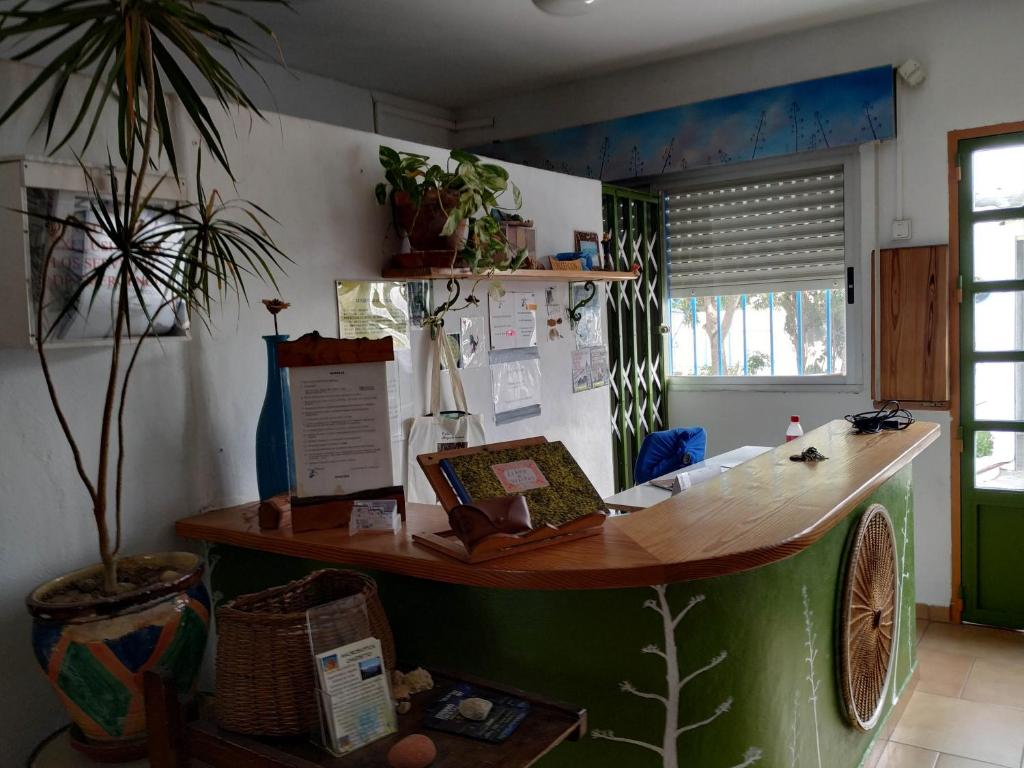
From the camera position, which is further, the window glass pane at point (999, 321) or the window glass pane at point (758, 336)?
the window glass pane at point (758, 336)

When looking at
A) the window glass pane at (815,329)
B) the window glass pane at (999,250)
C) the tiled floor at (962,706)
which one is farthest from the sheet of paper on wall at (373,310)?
the window glass pane at (999,250)

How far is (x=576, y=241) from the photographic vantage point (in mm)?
3695

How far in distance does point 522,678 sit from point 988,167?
3343mm

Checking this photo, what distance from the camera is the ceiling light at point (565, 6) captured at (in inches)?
116

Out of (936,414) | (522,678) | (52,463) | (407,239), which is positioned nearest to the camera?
(522,678)

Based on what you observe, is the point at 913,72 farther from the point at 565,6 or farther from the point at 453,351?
the point at 453,351

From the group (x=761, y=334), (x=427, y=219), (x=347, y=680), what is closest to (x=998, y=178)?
(x=761, y=334)

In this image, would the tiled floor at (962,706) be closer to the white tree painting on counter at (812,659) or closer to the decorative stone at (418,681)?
the white tree painting on counter at (812,659)

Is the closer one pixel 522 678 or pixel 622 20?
pixel 522 678

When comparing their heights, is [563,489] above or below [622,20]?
below

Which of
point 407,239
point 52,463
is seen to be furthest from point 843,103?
point 52,463

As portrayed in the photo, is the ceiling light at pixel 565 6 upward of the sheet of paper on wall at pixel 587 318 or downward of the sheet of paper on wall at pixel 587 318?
upward

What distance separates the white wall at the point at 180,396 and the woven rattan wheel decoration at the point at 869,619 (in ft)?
4.86

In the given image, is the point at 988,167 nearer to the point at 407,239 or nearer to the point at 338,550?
the point at 407,239
